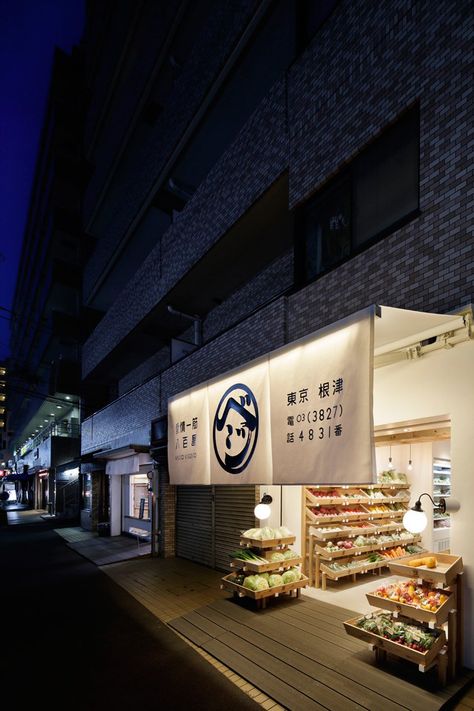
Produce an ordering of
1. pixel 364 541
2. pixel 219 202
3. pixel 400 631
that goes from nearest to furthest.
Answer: pixel 400 631 < pixel 364 541 < pixel 219 202

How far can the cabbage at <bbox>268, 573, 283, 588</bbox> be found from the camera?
7953mm

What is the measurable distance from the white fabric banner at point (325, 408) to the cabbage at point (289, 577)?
3110 millimetres

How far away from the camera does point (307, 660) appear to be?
5.81 metres

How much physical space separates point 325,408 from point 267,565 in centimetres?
435

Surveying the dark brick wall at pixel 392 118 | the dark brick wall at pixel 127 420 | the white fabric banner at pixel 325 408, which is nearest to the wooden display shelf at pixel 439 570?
the white fabric banner at pixel 325 408

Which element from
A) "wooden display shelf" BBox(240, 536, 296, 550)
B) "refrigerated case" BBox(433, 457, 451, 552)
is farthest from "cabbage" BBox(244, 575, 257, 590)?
"refrigerated case" BBox(433, 457, 451, 552)

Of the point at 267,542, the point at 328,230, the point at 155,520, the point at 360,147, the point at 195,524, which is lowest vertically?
the point at 155,520

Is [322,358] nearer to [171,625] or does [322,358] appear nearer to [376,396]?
[376,396]

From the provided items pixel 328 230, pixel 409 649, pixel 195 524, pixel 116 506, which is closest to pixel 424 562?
pixel 409 649

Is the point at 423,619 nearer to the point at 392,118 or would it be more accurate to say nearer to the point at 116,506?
the point at 392,118

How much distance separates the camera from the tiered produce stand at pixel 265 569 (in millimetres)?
7906

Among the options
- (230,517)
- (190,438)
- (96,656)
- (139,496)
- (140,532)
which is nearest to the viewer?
(96,656)

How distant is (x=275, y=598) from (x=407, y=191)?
327 inches

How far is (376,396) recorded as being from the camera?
7.14 metres
